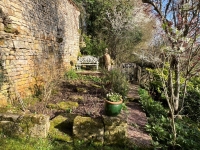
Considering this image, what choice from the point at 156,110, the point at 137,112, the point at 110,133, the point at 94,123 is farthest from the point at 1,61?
the point at 156,110

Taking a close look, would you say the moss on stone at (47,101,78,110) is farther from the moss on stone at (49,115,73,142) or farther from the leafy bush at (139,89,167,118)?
the leafy bush at (139,89,167,118)

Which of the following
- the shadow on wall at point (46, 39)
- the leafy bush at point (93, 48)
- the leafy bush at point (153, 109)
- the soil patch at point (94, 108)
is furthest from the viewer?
the leafy bush at point (93, 48)

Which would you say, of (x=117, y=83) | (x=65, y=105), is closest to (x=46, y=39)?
(x=65, y=105)

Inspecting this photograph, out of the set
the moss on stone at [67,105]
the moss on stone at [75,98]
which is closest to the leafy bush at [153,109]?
the moss on stone at [75,98]

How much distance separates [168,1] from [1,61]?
476 cm

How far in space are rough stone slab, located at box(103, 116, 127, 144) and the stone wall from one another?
7.61ft

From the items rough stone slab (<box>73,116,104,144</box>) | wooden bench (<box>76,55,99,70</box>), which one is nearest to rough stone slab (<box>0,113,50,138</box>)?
rough stone slab (<box>73,116,104,144</box>)

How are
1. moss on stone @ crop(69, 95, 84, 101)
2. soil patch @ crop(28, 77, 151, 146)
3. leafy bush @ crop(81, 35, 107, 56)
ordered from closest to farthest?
1. soil patch @ crop(28, 77, 151, 146)
2. moss on stone @ crop(69, 95, 84, 101)
3. leafy bush @ crop(81, 35, 107, 56)

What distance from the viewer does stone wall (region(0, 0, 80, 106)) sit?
4.30m

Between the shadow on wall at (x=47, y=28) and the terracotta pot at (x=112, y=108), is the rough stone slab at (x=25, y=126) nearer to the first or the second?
the terracotta pot at (x=112, y=108)

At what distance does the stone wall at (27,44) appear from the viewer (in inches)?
169

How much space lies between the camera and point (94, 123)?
350cm

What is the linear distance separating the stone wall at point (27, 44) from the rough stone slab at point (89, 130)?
70.0 inches

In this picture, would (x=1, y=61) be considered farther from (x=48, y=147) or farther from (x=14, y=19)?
(x=48, y=147)
